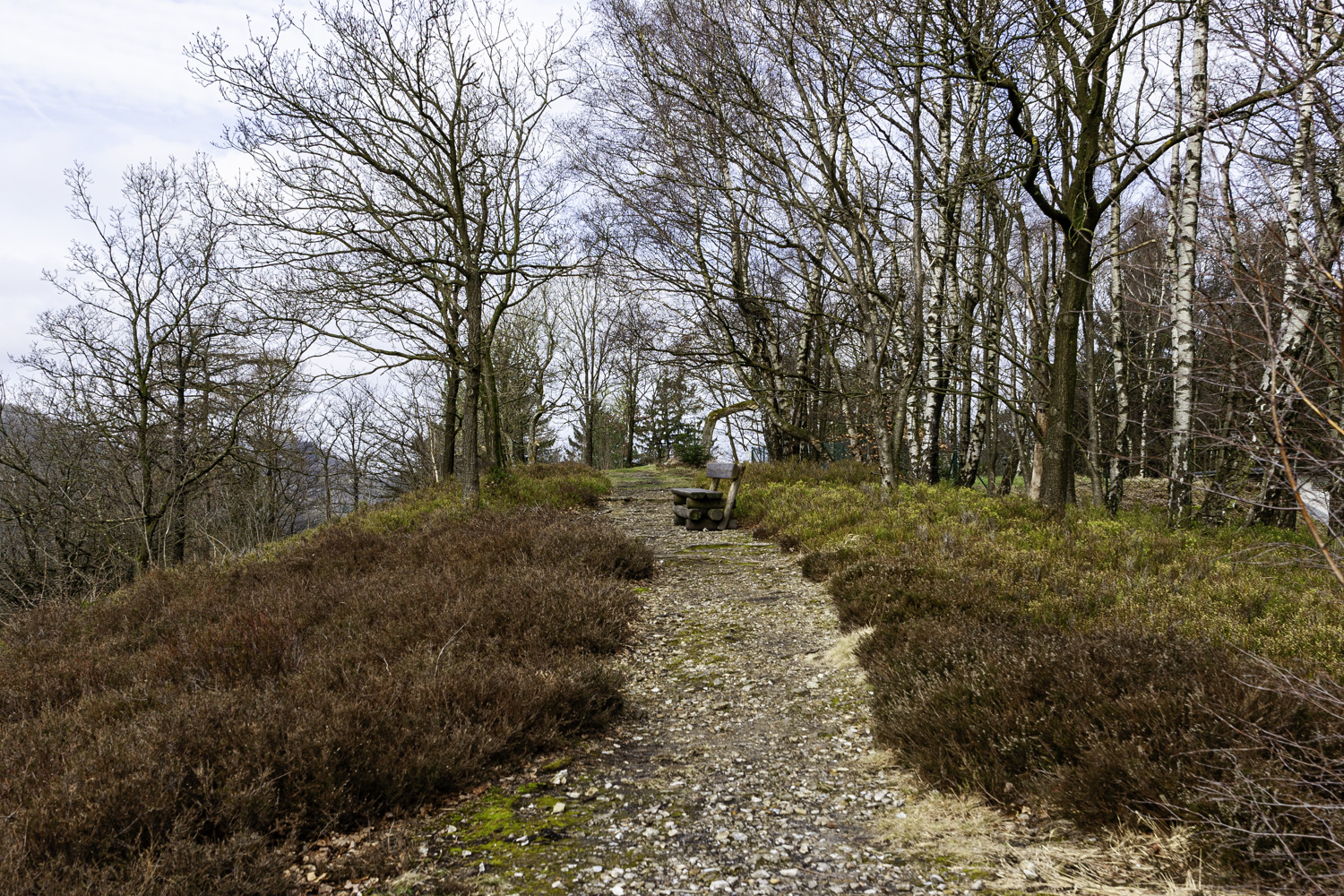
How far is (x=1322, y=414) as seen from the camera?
209cm

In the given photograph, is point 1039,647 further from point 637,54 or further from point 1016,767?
point 637,54

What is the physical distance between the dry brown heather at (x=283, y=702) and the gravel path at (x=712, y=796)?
0.35 m

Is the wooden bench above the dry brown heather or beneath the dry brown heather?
above

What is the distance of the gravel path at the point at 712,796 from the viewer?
2.88m

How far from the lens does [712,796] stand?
3.62 m

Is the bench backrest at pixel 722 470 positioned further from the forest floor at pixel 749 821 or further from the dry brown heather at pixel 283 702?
the forest floor at pixel 749 821

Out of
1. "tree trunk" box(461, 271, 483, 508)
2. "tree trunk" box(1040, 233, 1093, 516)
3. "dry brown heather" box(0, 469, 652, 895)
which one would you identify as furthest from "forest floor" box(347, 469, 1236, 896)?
"tree trunk" box(461, 271, 483, 508)

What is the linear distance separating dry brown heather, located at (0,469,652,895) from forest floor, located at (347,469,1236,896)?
0.34 meters

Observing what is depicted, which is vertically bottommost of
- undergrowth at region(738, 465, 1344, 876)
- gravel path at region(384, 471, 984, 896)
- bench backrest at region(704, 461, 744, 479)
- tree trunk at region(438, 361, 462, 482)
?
gravel path at region(384, 471, 984, 896)

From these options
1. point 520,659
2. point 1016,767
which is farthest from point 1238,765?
point 520,659

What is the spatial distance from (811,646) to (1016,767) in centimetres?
255

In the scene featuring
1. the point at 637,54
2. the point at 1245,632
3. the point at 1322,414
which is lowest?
the point at 1245,632

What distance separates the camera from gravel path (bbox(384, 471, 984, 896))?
288 centimetres

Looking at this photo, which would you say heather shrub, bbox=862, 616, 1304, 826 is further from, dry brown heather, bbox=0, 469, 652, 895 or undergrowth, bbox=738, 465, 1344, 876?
dry brown heather, bbox=0, 469, 652, 895
